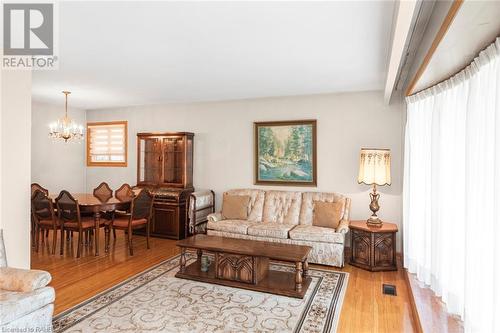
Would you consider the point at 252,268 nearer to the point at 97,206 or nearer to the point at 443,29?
the point at 97,206

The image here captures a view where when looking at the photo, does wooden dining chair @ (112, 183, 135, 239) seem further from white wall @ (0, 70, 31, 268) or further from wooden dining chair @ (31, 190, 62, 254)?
white wall @ (0, 70, 31, 268)

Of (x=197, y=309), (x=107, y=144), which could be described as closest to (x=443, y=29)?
(x=197, y=309)

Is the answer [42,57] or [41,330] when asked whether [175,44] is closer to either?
[42,57]

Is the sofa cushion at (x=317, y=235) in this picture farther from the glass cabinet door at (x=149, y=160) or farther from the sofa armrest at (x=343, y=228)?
the glass cabinet door at (x=149, y=160)

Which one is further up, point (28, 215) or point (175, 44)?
point (175, 44)

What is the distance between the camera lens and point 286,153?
18.2 ft

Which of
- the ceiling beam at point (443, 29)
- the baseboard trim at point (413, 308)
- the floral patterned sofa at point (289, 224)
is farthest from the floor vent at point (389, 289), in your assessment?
the ceiling beam at point (443, 29)

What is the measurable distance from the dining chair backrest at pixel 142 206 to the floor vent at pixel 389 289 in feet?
11.9

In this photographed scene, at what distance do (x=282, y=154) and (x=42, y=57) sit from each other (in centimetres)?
368

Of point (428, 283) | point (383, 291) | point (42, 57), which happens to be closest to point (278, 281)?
point (383, 291)

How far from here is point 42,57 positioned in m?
3.51

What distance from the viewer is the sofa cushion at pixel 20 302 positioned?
→ 2.09 m

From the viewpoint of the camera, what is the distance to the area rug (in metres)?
2.74

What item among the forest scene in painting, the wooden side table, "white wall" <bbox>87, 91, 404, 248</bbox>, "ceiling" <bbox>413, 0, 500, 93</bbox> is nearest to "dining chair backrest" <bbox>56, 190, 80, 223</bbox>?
"white wall" <bbox>87, 91, 404, 248</bbox>
